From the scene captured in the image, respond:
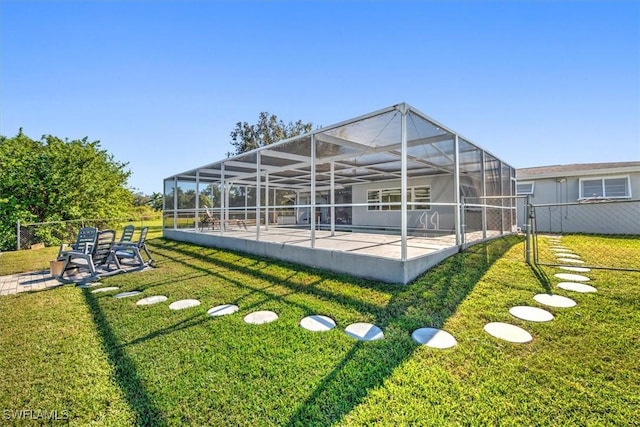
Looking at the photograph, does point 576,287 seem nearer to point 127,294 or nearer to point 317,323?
point 317,323

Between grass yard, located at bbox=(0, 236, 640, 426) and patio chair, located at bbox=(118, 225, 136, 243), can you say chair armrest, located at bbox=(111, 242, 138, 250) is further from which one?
grass yard, located at bbox=(0, 236, 640, 426)

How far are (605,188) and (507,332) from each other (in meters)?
13.6

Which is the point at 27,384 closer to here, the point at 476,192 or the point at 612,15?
the point at 476,192

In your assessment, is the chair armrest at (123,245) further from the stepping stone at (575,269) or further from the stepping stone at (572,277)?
the stepping stone at (575,269)

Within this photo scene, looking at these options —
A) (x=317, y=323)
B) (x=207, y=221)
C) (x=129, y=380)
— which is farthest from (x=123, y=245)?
(x=317, y=323)

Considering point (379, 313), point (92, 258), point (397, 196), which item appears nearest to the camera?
point (379, 313)

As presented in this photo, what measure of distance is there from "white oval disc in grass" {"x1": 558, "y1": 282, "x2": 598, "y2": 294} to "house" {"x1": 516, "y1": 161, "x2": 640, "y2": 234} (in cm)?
825

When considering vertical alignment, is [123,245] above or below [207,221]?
below

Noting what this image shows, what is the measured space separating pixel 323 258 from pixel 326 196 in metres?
12.9

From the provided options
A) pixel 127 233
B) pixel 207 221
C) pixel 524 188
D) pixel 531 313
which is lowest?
pixel 531 313

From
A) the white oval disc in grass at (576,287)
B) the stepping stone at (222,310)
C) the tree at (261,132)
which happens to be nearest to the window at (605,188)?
the white oval disc in grass at (576,287)

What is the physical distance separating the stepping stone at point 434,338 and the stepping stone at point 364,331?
0.36 metres

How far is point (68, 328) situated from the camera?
3.15m

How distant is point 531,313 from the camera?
3172mm
